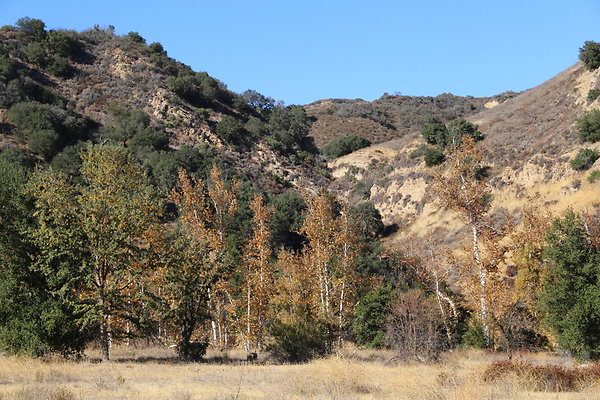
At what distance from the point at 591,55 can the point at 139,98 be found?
2849 inches

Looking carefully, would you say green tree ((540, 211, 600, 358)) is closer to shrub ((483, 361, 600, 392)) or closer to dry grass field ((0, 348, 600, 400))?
shrub ((483, 361, 600, 392))

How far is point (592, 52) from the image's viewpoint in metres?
65.0

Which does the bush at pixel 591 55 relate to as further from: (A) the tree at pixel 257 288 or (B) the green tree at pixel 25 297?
(B) the green tree at pixel 25 297

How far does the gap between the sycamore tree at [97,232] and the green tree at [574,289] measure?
883 inches

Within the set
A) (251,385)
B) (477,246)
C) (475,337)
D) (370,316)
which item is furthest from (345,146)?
(251,385)

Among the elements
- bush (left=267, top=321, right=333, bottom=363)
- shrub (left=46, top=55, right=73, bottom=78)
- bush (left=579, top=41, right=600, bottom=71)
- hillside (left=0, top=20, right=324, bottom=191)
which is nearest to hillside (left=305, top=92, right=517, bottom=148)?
hillside (left=0, top=20, right=324, bottom=191)

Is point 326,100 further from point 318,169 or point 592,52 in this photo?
point 592,52

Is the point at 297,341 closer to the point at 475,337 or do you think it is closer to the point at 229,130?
the point at 475,337

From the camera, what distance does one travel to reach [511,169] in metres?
59.8

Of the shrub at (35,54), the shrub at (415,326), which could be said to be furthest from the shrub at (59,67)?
the shrub at (415,326)

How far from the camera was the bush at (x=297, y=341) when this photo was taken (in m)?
26.5

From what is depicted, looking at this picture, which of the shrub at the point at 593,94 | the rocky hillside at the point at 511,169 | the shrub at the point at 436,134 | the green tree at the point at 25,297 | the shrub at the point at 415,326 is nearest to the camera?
the green tree at the point at 25,297

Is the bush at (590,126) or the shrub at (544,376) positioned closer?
the shrub at (544,376)

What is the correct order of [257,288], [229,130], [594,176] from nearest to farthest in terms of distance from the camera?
[257,288] → [594,176] → [229,130]
